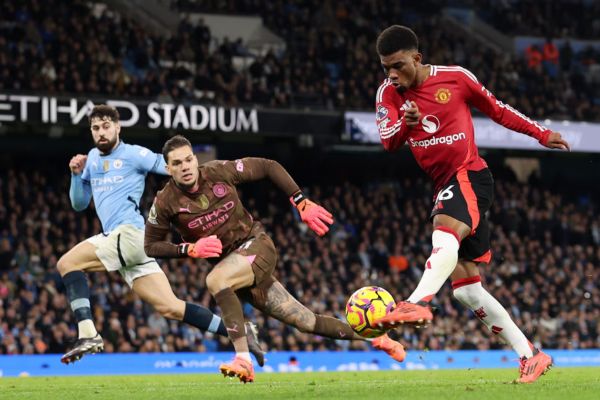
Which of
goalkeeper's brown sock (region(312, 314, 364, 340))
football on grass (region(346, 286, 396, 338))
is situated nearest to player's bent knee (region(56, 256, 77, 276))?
goalkeeper's brown sock (region(312, 314, 364, 340))

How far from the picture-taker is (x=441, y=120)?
28.5 ft

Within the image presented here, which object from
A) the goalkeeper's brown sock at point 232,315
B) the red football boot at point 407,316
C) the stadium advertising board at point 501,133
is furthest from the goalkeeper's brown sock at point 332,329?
the stadium advertising board at point 501,133

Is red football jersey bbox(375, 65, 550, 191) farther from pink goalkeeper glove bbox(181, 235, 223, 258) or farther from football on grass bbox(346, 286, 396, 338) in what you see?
pink goalkeeper glove bbox(181, 235, 223, 258)

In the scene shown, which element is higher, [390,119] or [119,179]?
[390,119]

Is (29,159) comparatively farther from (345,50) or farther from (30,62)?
(345,50)

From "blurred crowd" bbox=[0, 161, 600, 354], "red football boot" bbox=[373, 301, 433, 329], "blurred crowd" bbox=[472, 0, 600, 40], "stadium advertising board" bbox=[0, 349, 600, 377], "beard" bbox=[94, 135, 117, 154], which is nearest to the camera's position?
"red football boot" bbox=[373, 301, 433, 329]

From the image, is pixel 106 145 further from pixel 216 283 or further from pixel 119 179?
pixel 216 283

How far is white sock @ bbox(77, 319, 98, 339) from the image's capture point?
34.6 feet

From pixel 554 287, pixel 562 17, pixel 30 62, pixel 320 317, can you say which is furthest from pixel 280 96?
pixel 320 317

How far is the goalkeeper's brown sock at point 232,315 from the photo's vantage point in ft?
29.7

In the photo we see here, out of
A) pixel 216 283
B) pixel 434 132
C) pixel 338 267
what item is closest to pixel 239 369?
pixel 216 283

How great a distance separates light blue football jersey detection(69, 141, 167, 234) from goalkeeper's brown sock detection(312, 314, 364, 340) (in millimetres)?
2404

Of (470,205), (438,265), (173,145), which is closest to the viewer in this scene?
(438,265)

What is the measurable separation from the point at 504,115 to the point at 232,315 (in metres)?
2.73
